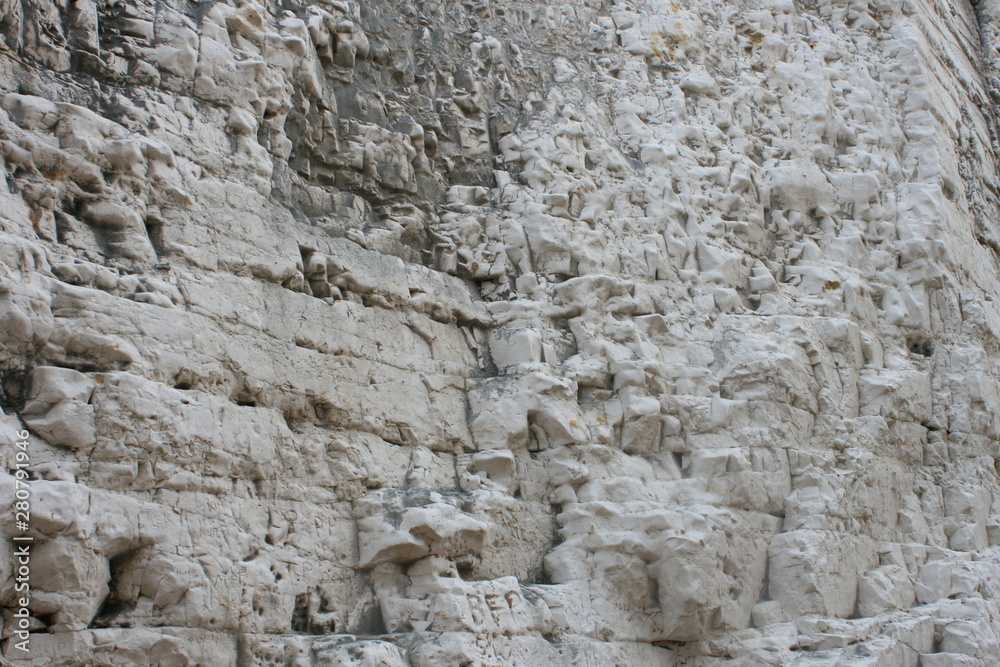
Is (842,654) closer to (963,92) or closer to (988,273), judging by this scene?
(988,273)

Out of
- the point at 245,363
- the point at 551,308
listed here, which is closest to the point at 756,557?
the point at 551,308

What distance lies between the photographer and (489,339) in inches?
210

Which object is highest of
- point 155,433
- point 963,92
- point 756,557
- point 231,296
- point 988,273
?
point 963,92

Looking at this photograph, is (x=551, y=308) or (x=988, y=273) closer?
(x=551, y=308)

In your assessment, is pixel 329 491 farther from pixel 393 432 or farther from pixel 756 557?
pixel 756 557

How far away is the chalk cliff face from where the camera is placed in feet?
12.4

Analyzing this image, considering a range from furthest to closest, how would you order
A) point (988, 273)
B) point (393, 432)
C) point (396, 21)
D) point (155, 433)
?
point (988, 273), point (396, 21), point (393, 432), point (155, 433)

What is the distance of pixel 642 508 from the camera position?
16.2 feet

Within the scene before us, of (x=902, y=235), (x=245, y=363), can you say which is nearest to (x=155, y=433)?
(x=245, y=363)

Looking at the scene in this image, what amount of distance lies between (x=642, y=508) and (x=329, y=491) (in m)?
1.63

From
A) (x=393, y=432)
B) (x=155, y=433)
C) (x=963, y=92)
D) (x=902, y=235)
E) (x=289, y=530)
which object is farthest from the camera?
(x=963, y=92)

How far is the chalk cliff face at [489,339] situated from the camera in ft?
12.4

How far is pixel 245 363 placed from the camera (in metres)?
4.20

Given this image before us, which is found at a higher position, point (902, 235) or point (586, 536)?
point (902, 235)
